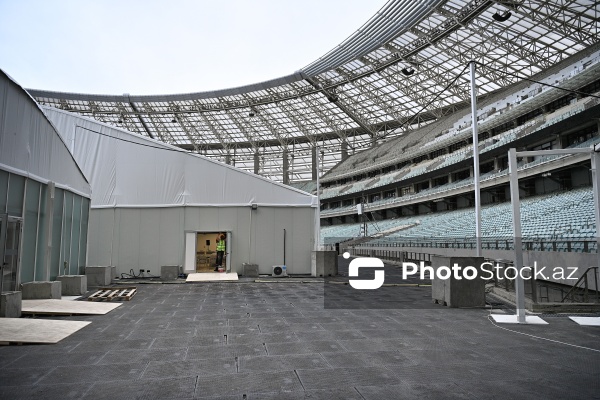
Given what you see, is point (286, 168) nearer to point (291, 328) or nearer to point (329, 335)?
point (291, 328)

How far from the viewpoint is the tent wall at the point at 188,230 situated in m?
23.0

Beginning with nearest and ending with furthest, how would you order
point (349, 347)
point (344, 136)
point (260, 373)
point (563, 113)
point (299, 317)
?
1. point (260, 373)
2. point (349, 347)
3. point (299, 317)
4. point (563, 113)
5. point (344, 136)

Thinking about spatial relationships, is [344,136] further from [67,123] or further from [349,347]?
[349,347]

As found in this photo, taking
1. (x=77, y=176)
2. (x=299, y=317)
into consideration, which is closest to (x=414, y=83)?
(x=77, y=176)

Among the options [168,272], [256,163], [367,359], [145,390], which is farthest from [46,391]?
[256,163]

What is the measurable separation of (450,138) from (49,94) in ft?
189

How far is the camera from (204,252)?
26.2 m

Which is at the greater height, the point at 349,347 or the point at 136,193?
the point at 136,193

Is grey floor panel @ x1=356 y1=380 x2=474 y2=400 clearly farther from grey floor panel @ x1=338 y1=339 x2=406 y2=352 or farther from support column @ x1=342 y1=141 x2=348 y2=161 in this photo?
support column @ x1=342 y1=141 x2=348 y2=161

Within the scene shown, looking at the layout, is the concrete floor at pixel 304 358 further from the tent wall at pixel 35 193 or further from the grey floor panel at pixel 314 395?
the tent wall at pixel 35 193

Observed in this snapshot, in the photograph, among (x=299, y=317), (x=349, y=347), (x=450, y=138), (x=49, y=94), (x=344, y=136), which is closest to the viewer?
(x=349, y=347)

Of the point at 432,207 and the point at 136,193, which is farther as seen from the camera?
the point at 432,207

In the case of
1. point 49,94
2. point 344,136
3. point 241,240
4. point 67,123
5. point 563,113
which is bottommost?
point 241,240

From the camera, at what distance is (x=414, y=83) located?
50781 millimetres
